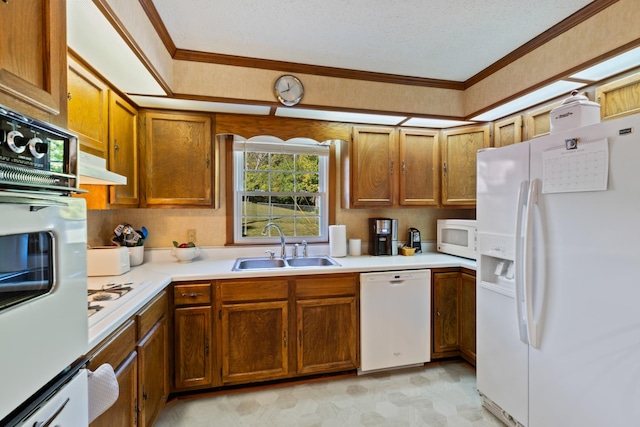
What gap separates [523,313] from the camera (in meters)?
1.57

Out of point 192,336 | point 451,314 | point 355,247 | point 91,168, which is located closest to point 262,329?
point 192,336

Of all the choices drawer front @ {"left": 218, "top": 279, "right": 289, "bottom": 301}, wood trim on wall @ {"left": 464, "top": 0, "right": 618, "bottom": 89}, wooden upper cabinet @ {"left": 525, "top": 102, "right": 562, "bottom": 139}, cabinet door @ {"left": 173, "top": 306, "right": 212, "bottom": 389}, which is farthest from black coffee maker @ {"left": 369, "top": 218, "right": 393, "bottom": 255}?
cabinet door @ {"left": 173, "top": 306, "right": 212, "bottom": 389}

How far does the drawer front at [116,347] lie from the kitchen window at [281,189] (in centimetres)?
137

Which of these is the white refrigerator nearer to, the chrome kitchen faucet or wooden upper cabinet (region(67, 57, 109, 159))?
the chrome kitchen faucet

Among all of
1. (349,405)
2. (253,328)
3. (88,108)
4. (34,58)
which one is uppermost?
(88,108)

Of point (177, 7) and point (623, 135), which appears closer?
point (623, 135)

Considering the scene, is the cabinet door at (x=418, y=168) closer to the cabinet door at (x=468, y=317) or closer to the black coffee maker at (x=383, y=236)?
the black coffee maker at (x=383, y=236)

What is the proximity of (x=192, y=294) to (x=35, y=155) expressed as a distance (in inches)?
60.6

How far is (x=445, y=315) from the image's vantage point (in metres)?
2.48

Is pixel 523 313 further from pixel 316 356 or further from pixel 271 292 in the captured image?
pixel 271 292

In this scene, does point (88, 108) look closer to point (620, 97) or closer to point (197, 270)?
point (197, 270)

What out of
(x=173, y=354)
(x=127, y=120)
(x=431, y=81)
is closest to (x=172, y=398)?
(x=173, y=354)

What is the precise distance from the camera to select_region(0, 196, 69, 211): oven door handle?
0.58 meters

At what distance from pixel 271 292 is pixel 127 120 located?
1674 millimetres
